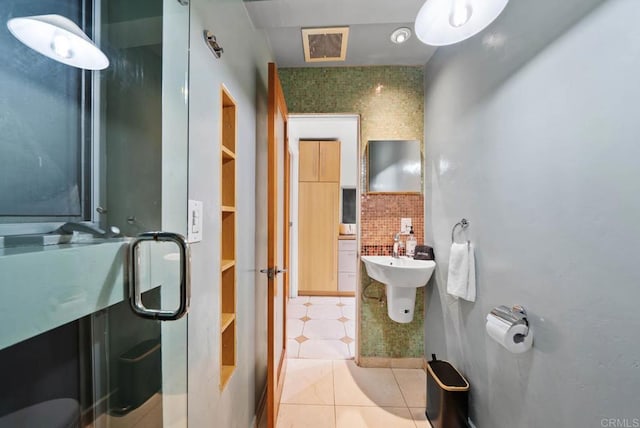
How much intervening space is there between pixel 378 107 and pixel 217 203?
1614 millimetres

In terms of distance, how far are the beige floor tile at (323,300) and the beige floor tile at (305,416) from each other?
1.69m

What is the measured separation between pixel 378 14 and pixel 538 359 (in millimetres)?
1801

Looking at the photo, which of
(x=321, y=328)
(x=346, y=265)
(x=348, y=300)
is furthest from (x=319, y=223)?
(x=321, y=328)

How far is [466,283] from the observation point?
126cm

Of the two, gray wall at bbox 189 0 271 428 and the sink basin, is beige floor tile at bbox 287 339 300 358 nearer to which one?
gray wall at bbox 189 0 271 428

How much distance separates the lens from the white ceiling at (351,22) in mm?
1213

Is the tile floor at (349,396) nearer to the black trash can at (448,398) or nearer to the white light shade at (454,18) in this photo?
the black trash can at (448,398)

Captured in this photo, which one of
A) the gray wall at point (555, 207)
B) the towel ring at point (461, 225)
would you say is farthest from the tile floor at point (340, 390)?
the towel ring at point (461, 225)

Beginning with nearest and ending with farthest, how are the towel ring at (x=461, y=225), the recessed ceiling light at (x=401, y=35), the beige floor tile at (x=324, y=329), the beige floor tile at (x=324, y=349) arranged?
1. the towel ring at (x=461, y=225)
2. the recessed ceiling light at (x=401, y=35)
3. the beige floor tile at (x=324, y=349)
4. the beige floor tile at (x=324, y=329)

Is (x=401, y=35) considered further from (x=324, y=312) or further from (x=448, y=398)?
(x=324, y=312)

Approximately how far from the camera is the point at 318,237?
3.43 meters

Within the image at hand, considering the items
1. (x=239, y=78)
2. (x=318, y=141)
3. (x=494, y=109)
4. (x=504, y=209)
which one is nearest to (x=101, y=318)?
(x=239, y=78)

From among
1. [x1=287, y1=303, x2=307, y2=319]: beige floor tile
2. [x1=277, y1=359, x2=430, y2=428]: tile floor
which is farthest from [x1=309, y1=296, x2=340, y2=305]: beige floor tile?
[x1=277, y1=359, x2=430, y2=428]: tile floor

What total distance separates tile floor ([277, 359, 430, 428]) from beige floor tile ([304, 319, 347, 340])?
1.30 feet
